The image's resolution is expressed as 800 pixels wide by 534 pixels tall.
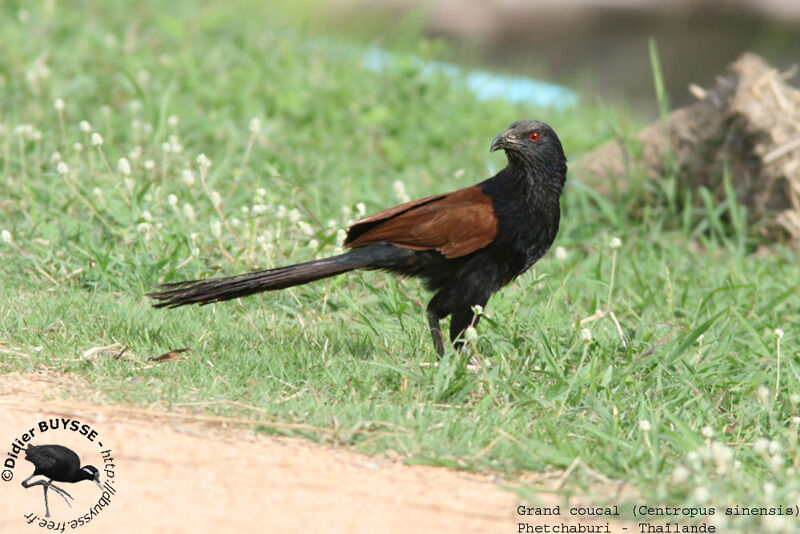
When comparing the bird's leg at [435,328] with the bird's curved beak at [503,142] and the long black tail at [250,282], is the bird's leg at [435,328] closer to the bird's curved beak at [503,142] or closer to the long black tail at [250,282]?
the long black tail at [250,282]

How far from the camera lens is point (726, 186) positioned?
5.53 metres

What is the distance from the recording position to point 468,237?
11.3 ft

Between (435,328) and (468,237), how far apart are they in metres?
0.42

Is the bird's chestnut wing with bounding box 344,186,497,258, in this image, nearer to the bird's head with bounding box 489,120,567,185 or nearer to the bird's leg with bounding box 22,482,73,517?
the bird's head with bounding box 489,120,567,185

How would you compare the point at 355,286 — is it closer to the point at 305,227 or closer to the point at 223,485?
the point at 305,227

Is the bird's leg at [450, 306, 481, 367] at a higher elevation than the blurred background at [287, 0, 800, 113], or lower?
lower

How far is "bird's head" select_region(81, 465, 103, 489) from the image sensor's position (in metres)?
2.45

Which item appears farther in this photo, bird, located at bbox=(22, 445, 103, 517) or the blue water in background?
the blue water in background

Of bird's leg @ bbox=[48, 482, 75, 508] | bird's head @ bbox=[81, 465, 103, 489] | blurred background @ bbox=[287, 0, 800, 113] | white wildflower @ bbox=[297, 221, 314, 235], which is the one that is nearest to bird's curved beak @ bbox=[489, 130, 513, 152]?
white wildflower @ bbox=[297, 221, 314, 235]

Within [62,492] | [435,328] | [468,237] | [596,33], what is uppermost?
[596,33]

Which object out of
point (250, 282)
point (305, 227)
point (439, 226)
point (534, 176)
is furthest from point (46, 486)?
point (305, 227)

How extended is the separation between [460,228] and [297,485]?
127cm

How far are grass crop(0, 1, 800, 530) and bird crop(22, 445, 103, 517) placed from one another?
1.61ft

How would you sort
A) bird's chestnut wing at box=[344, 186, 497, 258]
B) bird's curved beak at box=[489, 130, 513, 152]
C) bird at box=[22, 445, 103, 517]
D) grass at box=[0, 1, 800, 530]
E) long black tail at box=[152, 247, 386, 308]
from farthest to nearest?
bird's curved beak at box=[489, 130, 513, 152]
bird's chestnut wing at box=[344, 186, 497, 258]
long black tail at box=[152, 247, 386, 308]
grass at box=[0, 1, 800, 530]
bird at box=[22, 445, 103, 517]
